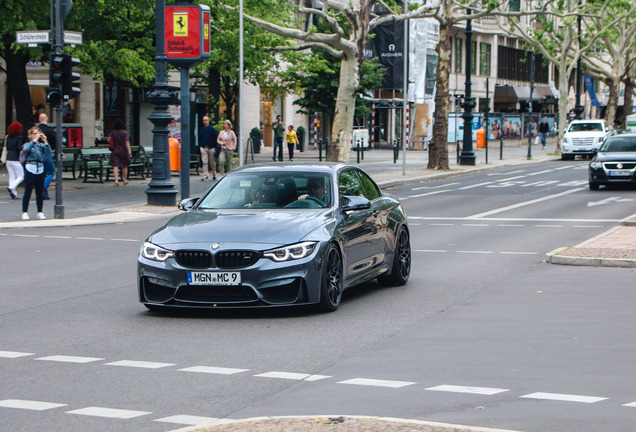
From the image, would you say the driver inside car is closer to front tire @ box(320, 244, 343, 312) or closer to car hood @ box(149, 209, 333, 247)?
car hood @ box(149, 209, 333, 247)

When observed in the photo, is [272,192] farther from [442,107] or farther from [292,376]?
[442,107]

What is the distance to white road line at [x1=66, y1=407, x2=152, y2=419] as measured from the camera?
646cm

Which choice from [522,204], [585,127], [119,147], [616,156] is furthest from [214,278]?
[585,127]

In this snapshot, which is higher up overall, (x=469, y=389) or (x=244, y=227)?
(x=244, y=227)

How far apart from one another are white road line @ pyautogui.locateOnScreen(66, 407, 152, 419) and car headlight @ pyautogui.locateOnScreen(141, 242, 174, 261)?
142 inches

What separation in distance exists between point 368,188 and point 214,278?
122 inches

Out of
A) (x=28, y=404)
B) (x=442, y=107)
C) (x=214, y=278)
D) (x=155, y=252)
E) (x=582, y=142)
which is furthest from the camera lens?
A: (x=582, y=142)

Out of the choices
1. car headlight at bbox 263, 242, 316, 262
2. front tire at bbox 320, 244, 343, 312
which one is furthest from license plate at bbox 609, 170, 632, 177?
car headlight at bbox 263, 242, 316, 262

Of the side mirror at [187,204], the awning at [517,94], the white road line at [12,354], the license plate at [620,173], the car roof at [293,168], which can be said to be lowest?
the white road line at [12,354]

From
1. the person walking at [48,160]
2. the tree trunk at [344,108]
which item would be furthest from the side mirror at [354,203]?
the tree trunk at [344,108]

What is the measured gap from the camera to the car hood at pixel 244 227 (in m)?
10.1

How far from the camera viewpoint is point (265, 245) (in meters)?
9.98

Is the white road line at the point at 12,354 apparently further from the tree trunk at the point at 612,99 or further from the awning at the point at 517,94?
the awning at the point at 517,94

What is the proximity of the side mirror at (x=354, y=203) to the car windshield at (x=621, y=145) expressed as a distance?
21.6 meters
